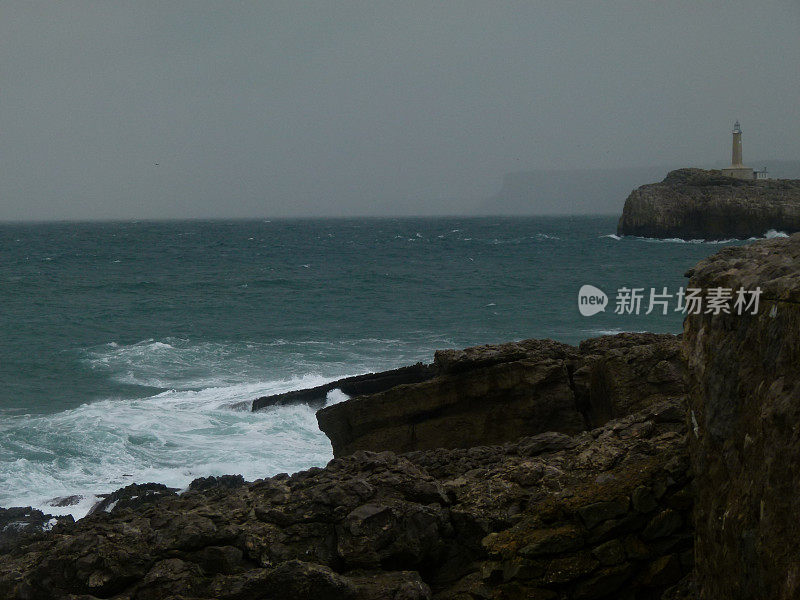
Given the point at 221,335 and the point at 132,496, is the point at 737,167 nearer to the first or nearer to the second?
the point at 221,335

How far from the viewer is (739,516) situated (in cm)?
559

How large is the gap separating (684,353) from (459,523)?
2597 millimetres

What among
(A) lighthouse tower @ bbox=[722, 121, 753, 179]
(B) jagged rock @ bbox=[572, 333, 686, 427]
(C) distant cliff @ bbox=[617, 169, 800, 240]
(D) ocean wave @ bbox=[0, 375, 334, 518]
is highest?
(A) lighthouse tower @ bbox=[722, 121, 753, 179]

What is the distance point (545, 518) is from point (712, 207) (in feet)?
284

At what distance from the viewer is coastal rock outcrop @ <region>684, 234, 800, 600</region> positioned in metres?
4.98

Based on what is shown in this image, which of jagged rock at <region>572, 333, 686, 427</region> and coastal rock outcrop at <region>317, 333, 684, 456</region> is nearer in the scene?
jagged rock at <region>572, 333, 686, 427</region>

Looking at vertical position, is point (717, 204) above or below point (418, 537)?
above

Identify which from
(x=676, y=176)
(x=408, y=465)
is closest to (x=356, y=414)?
(x=408, y=465)

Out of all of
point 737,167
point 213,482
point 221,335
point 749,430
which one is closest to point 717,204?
point 737,167

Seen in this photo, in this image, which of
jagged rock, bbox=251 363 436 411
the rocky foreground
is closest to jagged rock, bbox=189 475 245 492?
jagged rock, bbox=251 363 436 411

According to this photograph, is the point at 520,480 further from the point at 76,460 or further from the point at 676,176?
the point at 676,176

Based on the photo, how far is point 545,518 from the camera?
7.29m

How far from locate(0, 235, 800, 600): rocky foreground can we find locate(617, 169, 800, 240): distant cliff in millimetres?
80253

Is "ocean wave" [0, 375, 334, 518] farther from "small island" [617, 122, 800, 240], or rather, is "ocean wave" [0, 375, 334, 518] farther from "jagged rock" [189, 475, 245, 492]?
"small island" [617, 122, 800, 240]
